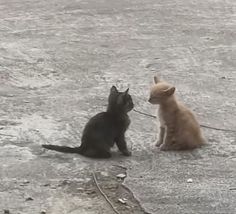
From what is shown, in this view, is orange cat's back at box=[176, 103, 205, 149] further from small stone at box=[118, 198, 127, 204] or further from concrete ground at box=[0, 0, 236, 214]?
small stone at box=[118, 198, 127, 204]

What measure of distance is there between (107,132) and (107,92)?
1475mm

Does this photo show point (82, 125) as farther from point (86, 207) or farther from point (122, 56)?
point (122, 56)

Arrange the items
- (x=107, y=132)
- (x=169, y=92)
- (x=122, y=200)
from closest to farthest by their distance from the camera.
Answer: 1. (x=122, y=200)
2. (x=107, y=132)
3. (x=169, y=92)

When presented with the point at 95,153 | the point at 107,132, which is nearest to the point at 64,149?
the point at 95,153

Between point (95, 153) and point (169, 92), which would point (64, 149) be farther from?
point (169, 92)

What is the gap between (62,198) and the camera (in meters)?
4.24

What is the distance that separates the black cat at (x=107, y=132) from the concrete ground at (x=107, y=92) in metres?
0.07

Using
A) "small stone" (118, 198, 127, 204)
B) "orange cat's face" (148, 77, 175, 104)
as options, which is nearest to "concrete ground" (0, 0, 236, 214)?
"small stone" (118, 198, 127, 204)

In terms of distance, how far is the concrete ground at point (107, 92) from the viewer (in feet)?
14.1

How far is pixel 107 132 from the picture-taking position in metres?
4.98

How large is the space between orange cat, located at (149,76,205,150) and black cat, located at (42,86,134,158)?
0.85 ft

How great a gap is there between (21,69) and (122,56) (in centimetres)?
122

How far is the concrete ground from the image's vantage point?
431 cm

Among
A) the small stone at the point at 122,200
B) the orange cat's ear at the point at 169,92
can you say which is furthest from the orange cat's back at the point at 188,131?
the small stone at the point at 122,200
